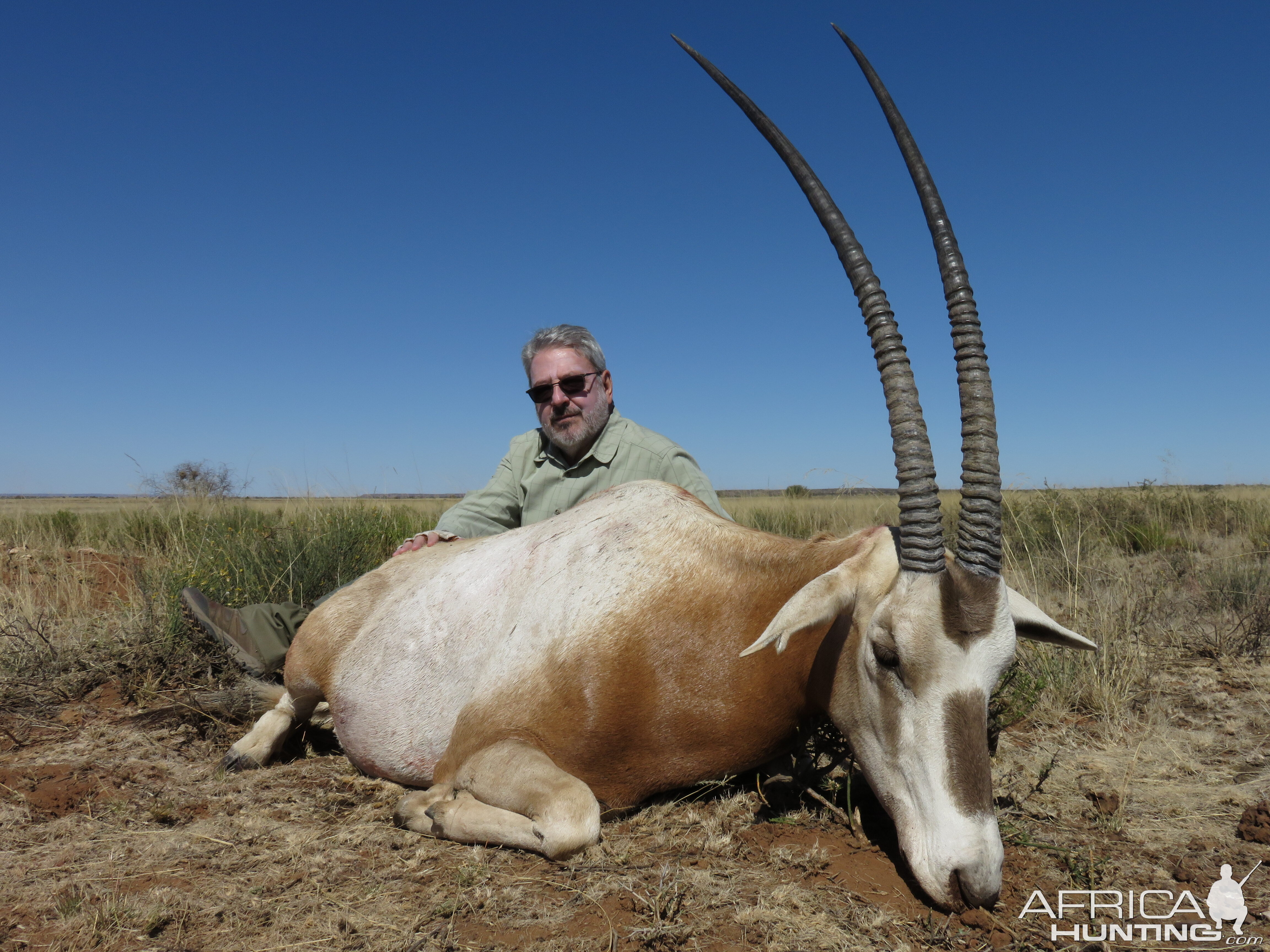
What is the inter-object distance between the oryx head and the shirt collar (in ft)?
8.96

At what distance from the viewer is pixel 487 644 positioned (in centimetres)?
347

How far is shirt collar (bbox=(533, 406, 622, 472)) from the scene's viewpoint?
5344mm

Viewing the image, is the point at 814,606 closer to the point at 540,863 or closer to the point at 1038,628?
the point at 1038,628

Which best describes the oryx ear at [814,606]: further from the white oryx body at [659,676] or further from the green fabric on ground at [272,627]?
the green fabric on ground at [272,627]

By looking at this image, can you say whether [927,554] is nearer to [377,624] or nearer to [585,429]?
[377,624]

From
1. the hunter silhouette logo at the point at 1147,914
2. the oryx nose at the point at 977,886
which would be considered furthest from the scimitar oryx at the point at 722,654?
the hunter silhouette logo at the point at 1147,914

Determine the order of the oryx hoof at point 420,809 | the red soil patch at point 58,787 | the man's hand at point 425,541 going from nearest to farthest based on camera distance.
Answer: the oryx hoof at point 420,809 → the red soil patch at point 58,787 → the man's hand at point 425,541

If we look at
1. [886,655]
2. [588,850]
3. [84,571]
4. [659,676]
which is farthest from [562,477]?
[84,571]

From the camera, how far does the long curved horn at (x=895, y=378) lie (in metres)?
2.47

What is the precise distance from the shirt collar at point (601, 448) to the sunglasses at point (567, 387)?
29 cm

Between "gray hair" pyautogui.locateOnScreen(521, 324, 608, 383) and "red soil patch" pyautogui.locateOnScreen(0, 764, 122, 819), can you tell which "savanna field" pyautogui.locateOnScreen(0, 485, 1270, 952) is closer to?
"red soil patch" pyautogui.locateOnScreen(0, 764, 122, 819)

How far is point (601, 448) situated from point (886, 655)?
3.20m

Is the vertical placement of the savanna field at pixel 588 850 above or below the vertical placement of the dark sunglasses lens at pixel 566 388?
below

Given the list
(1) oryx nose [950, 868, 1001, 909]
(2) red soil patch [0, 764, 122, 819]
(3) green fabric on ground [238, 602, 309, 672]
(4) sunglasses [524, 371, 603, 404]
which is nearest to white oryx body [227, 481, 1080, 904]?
(1) oryx nose [950, 868, 1001, 909]
